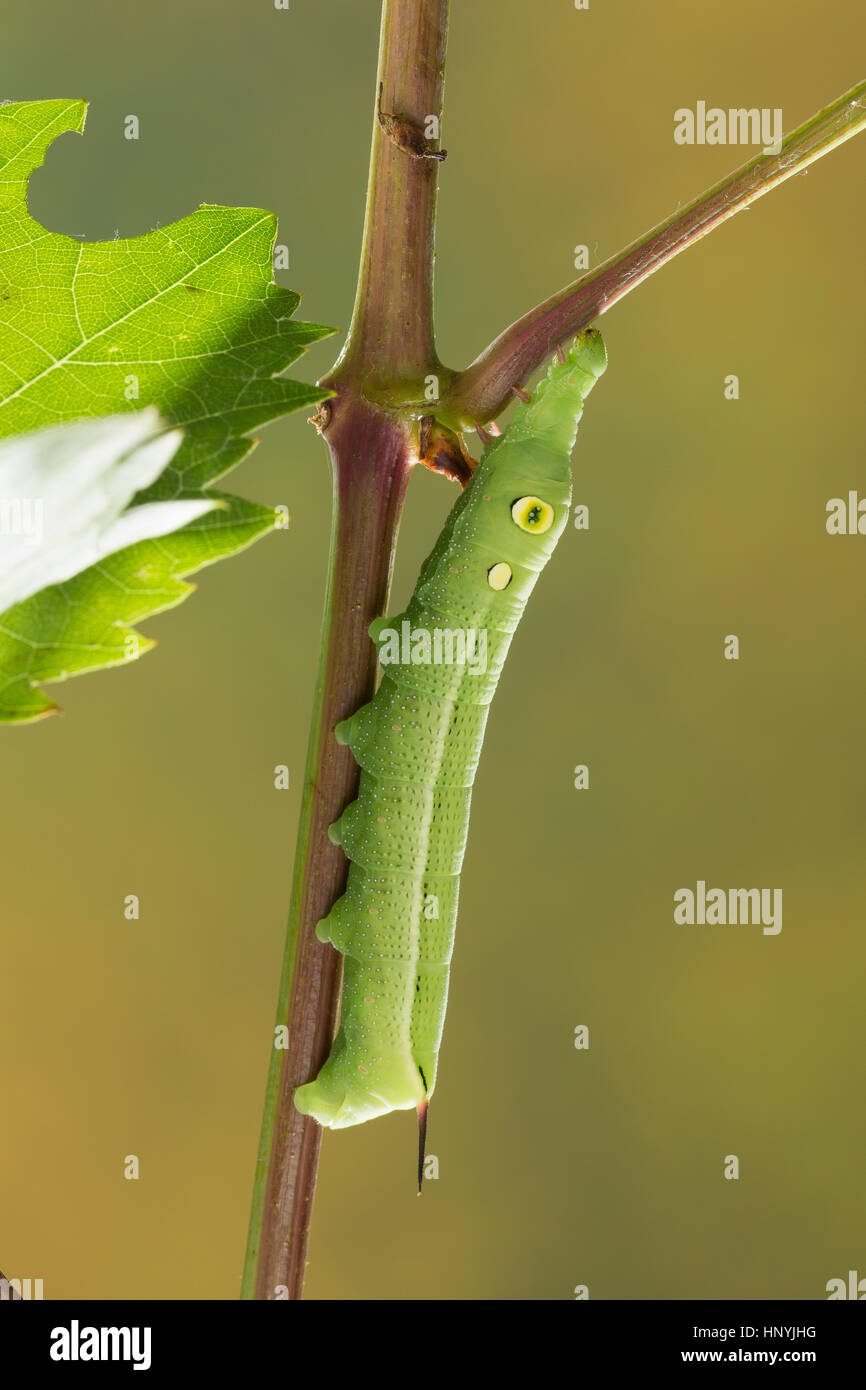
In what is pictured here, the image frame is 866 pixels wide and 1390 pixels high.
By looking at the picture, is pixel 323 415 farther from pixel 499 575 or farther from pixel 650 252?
pixel 499 575

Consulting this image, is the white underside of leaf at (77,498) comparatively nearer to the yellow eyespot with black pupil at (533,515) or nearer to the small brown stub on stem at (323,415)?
the small brown stub on stem at (323,415)

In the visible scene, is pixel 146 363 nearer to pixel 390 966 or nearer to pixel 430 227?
pixel 430 227

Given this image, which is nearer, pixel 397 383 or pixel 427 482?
pixel 397 383

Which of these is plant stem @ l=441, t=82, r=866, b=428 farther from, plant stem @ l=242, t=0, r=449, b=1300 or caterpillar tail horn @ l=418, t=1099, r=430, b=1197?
caterpillar tail horn @ l=418, t=1099, r=430, b=1197

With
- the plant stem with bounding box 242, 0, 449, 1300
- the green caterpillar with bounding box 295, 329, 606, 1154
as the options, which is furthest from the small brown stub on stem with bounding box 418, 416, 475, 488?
the green caterpillar with bounding box 295, 329, 606, 1154

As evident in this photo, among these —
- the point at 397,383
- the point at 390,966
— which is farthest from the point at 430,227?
the point at 390,966

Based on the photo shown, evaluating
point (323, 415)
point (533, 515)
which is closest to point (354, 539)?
point (323, 415)
